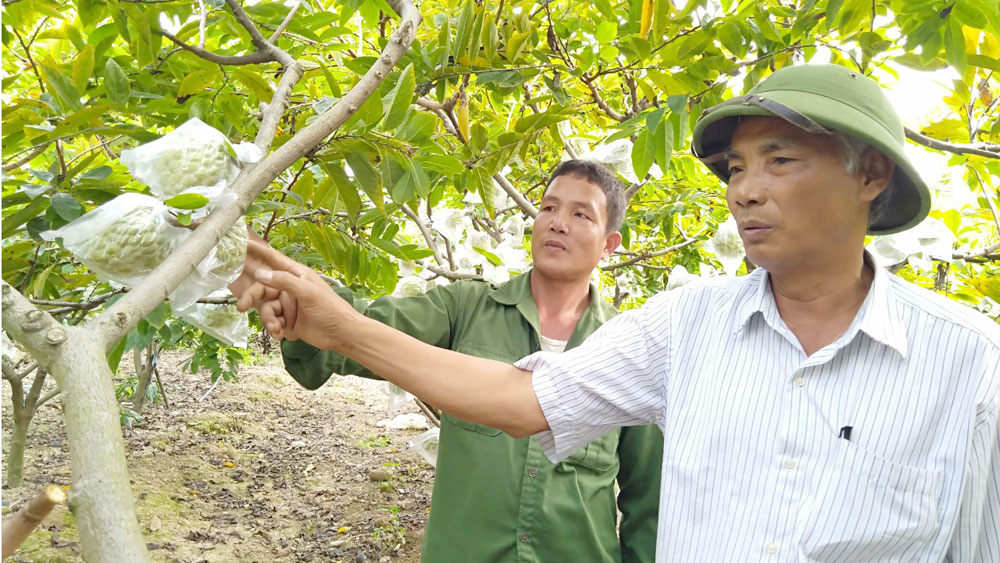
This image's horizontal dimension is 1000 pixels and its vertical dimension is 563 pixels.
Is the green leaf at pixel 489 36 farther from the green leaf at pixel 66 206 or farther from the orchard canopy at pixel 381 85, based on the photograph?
the green leaf at pixel 66 206

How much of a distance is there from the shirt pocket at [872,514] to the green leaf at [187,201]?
2.76 ft

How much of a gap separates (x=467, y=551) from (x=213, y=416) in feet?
16.3

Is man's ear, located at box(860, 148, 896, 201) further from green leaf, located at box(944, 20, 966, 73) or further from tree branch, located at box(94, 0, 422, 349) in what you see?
tree branch, located at box(94, 0, 422, 349)

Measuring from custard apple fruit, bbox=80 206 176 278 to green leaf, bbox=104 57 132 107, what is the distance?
1.26ft

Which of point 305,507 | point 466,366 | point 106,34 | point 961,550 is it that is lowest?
point 305,507

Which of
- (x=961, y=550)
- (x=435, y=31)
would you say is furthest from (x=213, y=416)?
(x=961, y=550)

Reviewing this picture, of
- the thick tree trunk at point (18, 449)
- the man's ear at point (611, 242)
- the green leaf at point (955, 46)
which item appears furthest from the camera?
the thick tree trunk at point (18, 449)

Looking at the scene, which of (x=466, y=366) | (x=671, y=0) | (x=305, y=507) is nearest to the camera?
(x=466, y=366)

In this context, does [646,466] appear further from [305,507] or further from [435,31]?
[305,507]

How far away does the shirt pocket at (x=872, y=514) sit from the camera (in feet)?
3.11

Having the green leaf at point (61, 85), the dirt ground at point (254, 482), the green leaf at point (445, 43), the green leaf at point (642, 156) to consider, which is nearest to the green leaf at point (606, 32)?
the green leaf at point (642, 156)

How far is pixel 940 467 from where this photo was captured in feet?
3.13

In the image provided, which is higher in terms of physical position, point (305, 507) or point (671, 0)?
point (671, 0)

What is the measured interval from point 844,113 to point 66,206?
1.07 meters
